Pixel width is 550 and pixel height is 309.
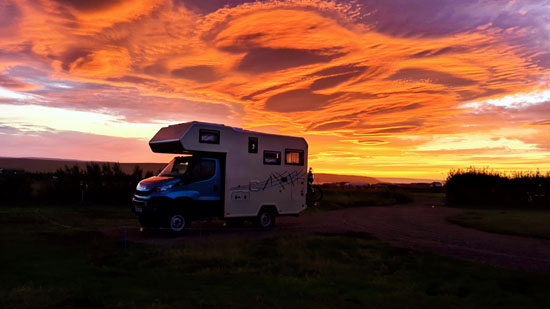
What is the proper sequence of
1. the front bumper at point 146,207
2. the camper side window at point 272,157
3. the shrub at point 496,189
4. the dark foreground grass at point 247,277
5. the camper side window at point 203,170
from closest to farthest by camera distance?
the dark foreground grass at point 247,277 → the front bumper at point 146,207 → the camper side window at point 203,170 → the camper side window at point 272,157 → the shrub at point 496,189

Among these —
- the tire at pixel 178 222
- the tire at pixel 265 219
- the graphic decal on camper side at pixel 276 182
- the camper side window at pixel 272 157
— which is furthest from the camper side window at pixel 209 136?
the tire at pixel 265 219

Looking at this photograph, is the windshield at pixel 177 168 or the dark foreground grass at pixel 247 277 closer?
the dark foreground grass at pixel 247 277

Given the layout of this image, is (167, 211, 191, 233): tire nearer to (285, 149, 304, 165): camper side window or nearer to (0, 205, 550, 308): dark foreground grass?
(0, 205, 550, 308): dark foreground grass

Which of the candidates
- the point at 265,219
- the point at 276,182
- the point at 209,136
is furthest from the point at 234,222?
the point at 209,136

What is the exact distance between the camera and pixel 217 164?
1744 centimetres

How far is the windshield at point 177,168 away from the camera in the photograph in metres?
16.6

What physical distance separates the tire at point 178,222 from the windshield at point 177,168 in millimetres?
1439

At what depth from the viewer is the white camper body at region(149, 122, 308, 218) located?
1662 centimetres

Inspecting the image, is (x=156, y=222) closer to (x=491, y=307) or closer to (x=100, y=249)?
(x=100, y=249)

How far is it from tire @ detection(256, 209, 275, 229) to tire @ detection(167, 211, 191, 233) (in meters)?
3.46

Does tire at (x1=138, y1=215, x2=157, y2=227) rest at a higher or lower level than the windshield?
lower

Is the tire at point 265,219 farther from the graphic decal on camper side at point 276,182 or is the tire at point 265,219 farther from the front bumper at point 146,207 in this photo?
the front bumper at point 146,207

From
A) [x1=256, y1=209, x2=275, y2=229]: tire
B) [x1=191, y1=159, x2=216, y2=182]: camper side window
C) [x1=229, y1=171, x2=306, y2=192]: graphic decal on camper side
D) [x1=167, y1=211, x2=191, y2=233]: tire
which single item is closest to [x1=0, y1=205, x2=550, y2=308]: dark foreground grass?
[x1=167, y1=211, x2=191, y2=233]: tire

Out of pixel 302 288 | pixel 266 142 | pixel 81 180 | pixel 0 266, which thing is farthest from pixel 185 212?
pixel 81 180
